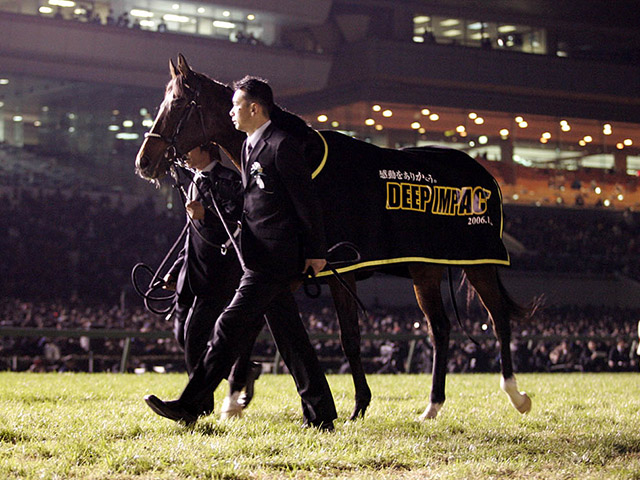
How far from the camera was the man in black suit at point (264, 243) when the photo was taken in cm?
523

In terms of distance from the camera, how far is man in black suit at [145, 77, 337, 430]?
5.23 metres

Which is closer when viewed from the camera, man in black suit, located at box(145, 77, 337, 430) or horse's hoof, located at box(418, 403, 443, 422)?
man in black suit, located at box(145, 77, 337, 430)

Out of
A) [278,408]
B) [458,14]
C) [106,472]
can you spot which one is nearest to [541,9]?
[458,14]

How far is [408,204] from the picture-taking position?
6.83 metres

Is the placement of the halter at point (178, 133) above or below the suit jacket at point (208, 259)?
above

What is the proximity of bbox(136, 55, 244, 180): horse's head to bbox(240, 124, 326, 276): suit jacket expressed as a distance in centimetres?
92

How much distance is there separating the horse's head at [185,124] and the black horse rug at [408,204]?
0.70m

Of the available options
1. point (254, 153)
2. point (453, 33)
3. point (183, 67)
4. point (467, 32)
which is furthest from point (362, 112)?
point (254, 153)

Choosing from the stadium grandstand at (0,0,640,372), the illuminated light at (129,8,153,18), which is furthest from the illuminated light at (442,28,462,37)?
the illuminated light at (129,8,153,18)

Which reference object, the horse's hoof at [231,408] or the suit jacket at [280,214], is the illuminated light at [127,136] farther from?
the suit jacket at [280,214]

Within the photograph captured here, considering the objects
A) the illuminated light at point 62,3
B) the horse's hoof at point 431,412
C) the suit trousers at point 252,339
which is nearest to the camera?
the suit trousers at point 252,339

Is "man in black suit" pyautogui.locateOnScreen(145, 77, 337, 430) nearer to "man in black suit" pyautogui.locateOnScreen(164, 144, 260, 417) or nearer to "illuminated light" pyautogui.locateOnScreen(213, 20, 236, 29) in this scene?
"man in black suit" pyautogui.locateOnScreen(164, 144, 260, 417)

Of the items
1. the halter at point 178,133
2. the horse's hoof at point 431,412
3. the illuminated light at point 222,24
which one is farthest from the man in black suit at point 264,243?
the illuminated light at point 222,24

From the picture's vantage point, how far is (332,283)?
6.38 m
